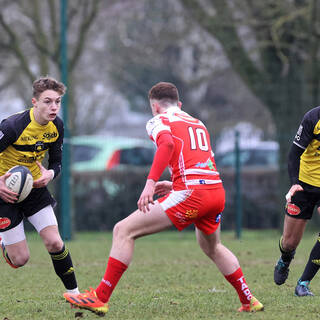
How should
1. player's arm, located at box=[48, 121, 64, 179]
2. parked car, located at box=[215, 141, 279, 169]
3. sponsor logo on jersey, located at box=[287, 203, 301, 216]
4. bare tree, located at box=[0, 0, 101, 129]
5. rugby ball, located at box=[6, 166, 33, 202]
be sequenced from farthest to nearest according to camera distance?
bare tree, located at box=[0, 0, 101, 129] < parked car, located at box=[215, 141, 279, 169] < sponsor logo on jersey, located at box=[287, 203, 301, 216] < player's arm, located at box=[48, 121, 64, 179] < rugby ball, located at box=[6, 166, 33, 202]

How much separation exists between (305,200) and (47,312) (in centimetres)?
273

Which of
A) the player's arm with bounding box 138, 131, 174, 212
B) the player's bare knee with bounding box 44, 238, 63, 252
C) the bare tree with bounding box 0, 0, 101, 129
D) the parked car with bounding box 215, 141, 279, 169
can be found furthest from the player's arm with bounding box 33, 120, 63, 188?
the bare tree with bounding box 0, 0, 101, 129

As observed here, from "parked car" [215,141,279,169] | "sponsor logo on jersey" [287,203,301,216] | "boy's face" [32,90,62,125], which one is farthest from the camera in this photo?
"parked car" [215,141,279,169]

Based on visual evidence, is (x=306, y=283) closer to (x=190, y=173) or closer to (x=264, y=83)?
(x=190, y=173)

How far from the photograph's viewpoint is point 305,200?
733cm

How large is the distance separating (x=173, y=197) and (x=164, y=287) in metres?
2.43

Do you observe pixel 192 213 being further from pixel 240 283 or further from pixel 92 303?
pixel 92 303

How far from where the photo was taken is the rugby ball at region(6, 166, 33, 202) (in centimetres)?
647

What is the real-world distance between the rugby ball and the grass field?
1.06 metres

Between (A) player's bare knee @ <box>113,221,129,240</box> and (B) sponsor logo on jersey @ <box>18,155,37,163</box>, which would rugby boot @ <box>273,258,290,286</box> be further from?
(B) sponsor logo on jersey @ <box>18,155,37,163</box>

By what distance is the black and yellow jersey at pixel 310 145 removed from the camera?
7035mm

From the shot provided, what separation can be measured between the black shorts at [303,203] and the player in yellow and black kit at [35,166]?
2260mm

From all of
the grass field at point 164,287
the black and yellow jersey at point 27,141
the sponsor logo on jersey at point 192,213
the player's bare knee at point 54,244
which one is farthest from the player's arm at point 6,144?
the sponsor logo on jersey at point 192,213

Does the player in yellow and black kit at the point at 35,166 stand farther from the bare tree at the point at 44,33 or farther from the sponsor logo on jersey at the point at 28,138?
the bare tree at the point at 44,33
